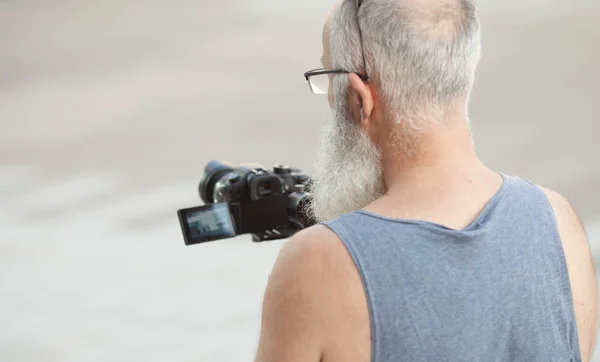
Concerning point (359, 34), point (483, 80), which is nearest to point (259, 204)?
point (359, 34)

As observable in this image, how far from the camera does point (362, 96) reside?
3.23ft

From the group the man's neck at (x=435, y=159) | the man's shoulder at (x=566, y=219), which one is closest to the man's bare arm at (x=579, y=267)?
the man's shoulder at (x=566, y=219)

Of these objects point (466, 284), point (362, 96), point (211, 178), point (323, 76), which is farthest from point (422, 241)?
point (211, 178)

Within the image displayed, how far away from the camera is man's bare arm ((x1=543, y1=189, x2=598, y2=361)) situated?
1.01m

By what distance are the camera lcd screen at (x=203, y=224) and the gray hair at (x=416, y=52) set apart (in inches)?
21.1

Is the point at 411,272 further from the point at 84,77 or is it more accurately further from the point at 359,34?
the point at 84,77

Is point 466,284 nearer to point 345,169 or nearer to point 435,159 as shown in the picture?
point 435,159

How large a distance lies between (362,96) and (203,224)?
0.54 metres

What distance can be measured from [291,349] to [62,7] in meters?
2.39

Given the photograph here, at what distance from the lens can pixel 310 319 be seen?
90cm

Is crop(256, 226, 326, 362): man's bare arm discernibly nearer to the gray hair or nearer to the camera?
the gray hair

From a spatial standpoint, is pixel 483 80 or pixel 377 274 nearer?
pixel 377 274

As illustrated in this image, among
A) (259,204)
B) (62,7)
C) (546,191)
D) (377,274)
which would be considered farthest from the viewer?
(62,7)

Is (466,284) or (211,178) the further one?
(211,178)
